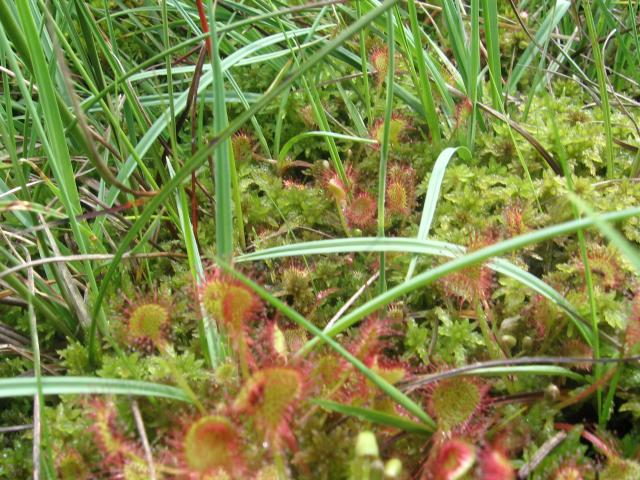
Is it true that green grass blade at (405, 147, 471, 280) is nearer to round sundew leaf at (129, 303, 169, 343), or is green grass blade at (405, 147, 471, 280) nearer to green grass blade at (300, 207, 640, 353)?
green grass blade at (300, 207, 640, 353)

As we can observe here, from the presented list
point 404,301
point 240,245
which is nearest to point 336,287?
point 404,301

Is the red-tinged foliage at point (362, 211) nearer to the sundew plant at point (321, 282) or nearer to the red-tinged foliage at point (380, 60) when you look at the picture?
the sundew plant at point (321, 282)

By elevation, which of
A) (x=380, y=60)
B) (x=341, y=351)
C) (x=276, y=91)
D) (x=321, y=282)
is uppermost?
(x=276, y=91)

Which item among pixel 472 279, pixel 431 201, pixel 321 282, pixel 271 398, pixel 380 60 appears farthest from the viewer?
pixel 380 60

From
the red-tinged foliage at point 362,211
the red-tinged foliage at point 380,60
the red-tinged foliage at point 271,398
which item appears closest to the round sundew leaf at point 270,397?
the red-tinged foliage at point 271,398

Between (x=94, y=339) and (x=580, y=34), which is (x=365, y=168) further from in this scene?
(x=580, y=34)

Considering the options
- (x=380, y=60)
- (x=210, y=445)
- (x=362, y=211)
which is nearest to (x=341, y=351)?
(x=210, y=445)

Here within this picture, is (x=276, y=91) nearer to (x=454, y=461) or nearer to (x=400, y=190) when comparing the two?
(x=454, y=461)

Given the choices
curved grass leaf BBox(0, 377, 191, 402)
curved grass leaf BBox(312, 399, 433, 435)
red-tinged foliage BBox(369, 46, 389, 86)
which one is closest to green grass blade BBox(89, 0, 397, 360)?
curved grass leaf BBox(0, 377, 191, 402)
